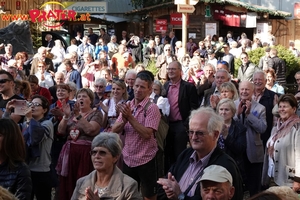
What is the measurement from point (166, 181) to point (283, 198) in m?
1.39

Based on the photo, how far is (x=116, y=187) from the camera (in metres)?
5.41

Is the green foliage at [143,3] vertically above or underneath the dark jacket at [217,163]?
above

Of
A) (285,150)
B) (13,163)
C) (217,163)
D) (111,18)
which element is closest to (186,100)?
(285,150)

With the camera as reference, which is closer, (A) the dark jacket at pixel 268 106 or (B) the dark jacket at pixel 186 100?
(A) the dark jacket at pixel 268 106

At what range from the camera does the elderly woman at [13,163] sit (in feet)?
18.1

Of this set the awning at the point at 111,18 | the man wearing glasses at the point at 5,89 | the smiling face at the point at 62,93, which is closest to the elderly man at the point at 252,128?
the smiling face at the point at 62,93

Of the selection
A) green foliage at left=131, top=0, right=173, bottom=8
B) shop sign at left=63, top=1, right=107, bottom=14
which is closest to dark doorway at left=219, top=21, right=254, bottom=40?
green foliage at left=131, top=0, right=173, bottom=8

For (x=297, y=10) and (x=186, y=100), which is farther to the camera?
(x=297, y=10)

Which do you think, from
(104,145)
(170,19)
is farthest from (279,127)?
(170,19)

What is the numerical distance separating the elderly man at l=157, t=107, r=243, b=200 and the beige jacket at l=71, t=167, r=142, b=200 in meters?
0.39

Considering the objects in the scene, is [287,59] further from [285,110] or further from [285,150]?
[285,150]

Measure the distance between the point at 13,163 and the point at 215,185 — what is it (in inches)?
82.9

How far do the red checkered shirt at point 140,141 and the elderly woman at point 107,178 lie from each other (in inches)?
69.2

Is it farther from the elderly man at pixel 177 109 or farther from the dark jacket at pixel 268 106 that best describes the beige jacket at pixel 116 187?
the dark jacket at pixel 268 106
